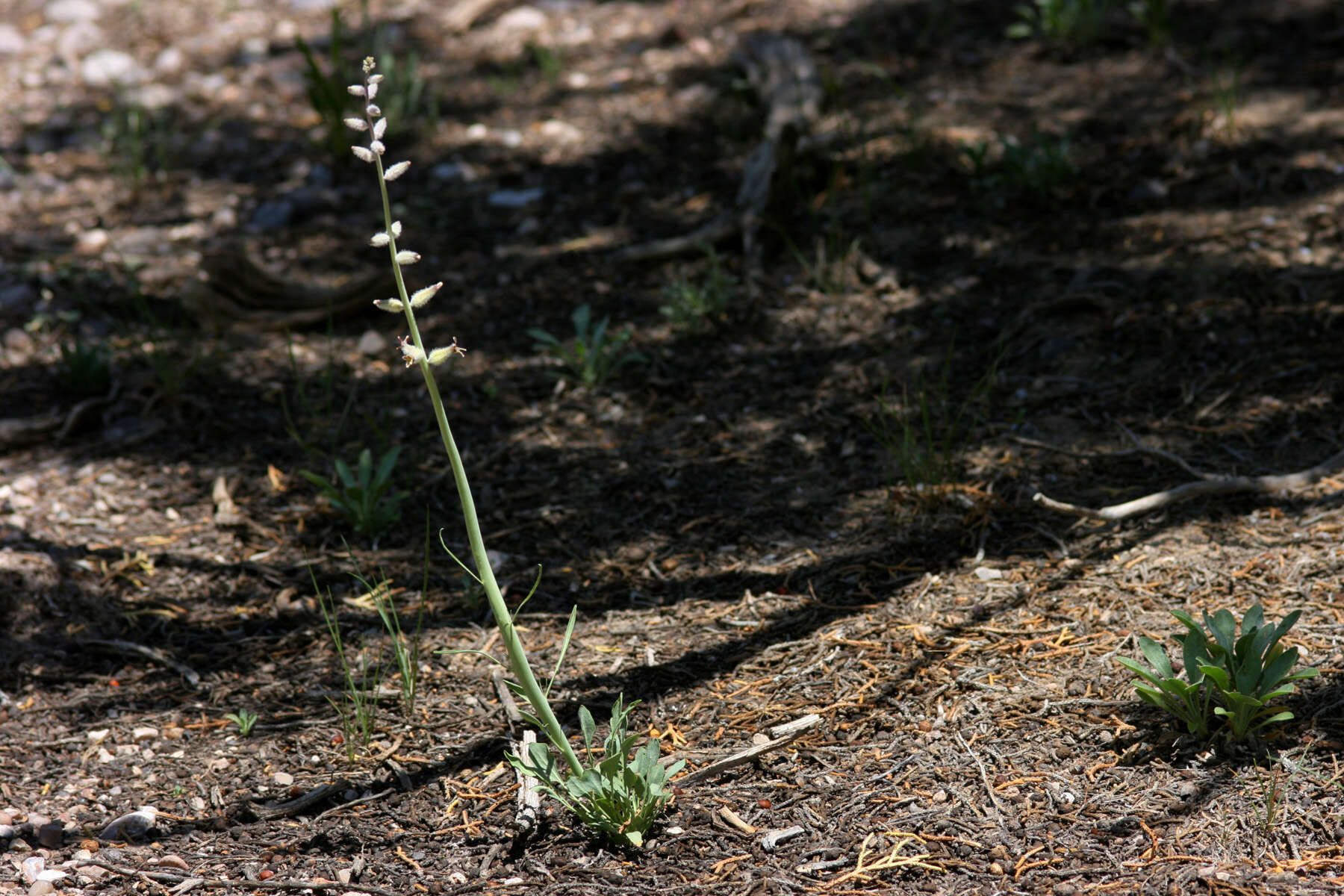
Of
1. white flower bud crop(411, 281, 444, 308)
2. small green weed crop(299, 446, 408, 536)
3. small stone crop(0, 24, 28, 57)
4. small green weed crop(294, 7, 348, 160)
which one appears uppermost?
small stone crop(0, 24, 28, 57)

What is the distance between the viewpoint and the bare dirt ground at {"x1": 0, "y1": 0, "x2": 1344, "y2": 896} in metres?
2.15

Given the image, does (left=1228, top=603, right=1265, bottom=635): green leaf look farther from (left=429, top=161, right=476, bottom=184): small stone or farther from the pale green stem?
(left=429, top=161, right=476, bottom=184): small stone

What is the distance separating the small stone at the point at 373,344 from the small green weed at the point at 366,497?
3.23 ft

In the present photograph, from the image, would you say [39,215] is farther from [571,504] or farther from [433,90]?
[571,504]

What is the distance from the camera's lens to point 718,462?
3.43m

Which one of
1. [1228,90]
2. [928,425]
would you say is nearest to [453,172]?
[928,425]

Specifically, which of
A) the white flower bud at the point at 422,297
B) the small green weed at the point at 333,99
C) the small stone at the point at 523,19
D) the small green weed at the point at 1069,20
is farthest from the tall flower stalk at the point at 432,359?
the small stone at the point at 523,19

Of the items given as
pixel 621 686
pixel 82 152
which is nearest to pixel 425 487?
pixel 621 686

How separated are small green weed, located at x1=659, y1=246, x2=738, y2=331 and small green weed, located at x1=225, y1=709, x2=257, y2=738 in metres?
2.07

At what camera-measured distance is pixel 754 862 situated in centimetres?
204

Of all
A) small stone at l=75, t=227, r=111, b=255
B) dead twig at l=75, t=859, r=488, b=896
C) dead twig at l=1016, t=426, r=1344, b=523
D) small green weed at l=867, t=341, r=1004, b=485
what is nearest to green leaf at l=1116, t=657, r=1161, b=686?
dead twig at l=1016, t=426, r=1344, b=523

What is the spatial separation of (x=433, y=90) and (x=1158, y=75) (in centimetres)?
363

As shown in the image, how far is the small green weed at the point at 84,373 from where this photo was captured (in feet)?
12.0

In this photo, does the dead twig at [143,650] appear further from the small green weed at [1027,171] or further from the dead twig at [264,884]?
the small green weed at [1027,171]
